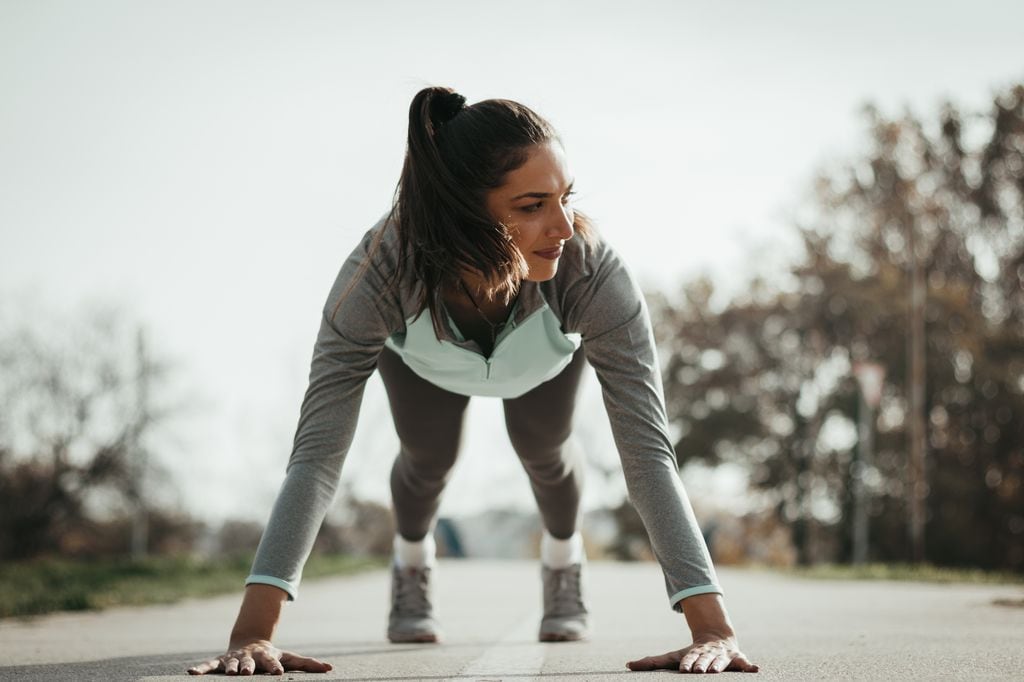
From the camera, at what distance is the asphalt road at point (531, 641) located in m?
3.04

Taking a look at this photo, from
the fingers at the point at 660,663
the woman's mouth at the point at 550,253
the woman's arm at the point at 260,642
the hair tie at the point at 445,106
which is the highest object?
the hair tie at the point at 445,106

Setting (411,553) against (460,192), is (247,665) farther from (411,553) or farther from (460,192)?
(411,553)

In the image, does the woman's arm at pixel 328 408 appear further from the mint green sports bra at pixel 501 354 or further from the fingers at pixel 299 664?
the mint green sports bra at pixel 501 354

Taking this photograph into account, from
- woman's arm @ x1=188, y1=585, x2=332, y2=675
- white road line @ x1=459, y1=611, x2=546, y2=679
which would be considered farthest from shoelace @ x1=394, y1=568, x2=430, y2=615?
woman's arm @ x1=188, y1=585, x2=332, y2=675

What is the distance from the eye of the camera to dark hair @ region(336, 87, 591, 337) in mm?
3053

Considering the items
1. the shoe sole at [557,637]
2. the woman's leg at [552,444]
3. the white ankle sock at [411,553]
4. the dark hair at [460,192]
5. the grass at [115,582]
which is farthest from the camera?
the grass at [115,582]

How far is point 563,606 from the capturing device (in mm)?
4445

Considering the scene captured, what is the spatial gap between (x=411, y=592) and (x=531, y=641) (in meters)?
0.53

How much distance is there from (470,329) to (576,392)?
28.1 inches

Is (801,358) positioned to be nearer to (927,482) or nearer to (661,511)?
(927,482)

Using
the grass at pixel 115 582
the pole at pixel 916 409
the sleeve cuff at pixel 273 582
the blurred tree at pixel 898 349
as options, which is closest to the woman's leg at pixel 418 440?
the sleeve cuff at pixel 273 582

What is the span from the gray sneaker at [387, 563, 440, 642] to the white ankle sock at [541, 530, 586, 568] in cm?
49

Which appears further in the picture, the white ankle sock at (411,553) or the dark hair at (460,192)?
the white ankle sock at (411,553)

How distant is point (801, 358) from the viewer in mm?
32625
